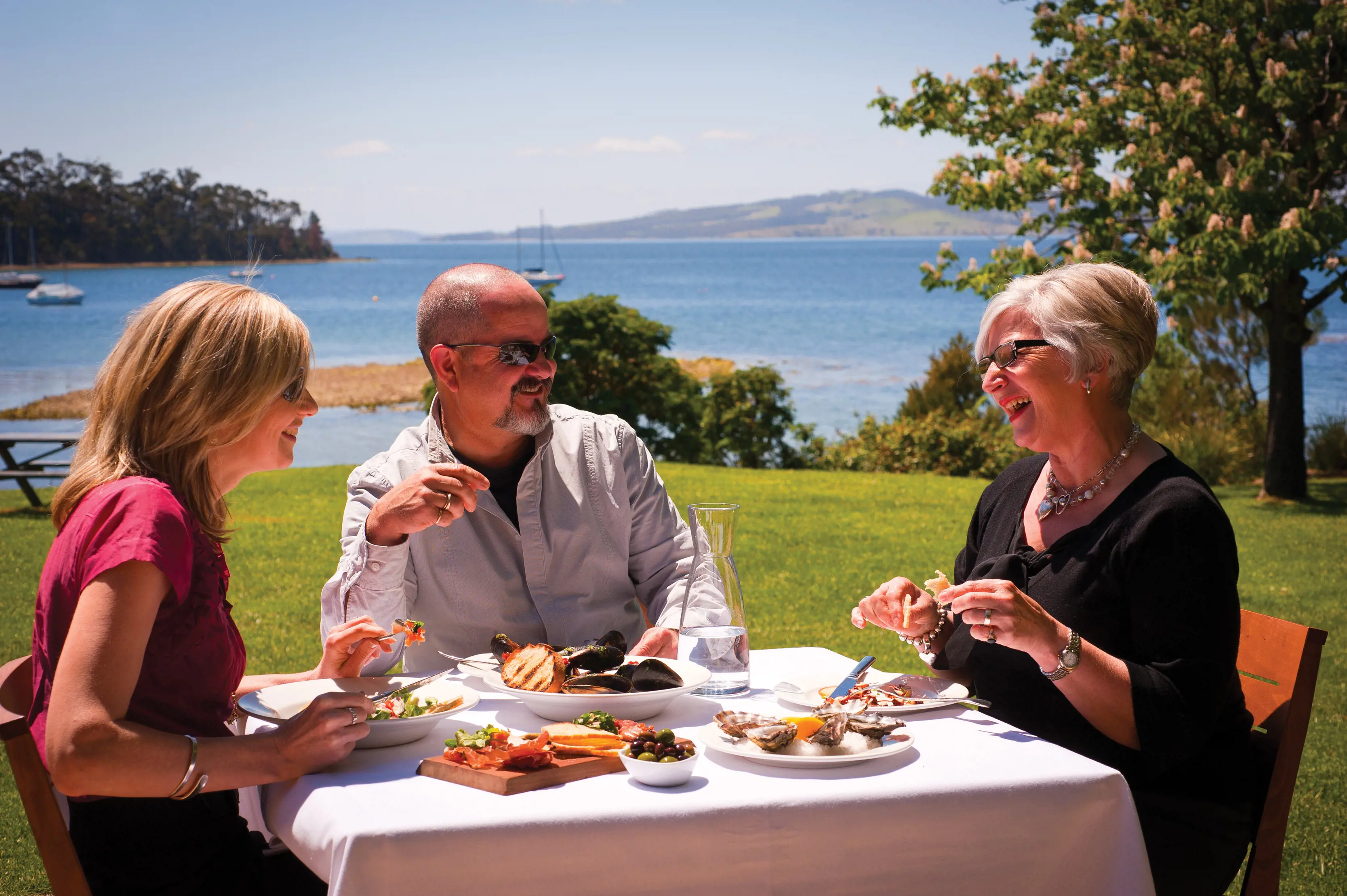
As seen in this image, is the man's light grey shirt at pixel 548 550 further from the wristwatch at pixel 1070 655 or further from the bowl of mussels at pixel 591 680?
the wristwatch at pixel 1070 655

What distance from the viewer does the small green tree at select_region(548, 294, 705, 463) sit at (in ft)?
42.7

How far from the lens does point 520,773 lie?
65.7 inches

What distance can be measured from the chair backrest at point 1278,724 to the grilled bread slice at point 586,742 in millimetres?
1392

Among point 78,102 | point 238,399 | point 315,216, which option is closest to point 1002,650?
point 238,399

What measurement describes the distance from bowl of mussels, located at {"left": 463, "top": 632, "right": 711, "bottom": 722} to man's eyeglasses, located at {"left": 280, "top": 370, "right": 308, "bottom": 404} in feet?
2.24

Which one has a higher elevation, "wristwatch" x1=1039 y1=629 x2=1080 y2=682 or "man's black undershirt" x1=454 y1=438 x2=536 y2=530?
"man's black undershirt" x1=454 y1=438 x2=536 y2=530

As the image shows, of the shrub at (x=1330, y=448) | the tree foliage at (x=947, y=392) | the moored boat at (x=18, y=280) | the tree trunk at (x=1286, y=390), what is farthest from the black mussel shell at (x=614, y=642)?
the moored boat at (x=18, y=280)

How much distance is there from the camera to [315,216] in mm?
77562

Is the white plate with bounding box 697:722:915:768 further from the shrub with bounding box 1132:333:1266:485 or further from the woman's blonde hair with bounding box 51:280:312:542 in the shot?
the shrub with bounding box 1132:333:1266:485

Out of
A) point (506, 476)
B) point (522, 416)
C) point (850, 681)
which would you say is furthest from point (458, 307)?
point (850, 681)

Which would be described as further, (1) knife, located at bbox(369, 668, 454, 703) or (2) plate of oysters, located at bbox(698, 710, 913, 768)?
(1) knife, located at bbox(369, 668, 454, 703)

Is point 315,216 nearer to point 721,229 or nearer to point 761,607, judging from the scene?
point 761,607

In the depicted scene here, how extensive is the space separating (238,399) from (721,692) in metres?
1.14

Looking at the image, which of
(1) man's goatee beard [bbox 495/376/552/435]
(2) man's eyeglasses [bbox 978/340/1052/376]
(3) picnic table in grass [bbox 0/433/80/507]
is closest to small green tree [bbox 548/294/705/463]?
(3) picnic table in grass [bbox 0/433/80/507]
